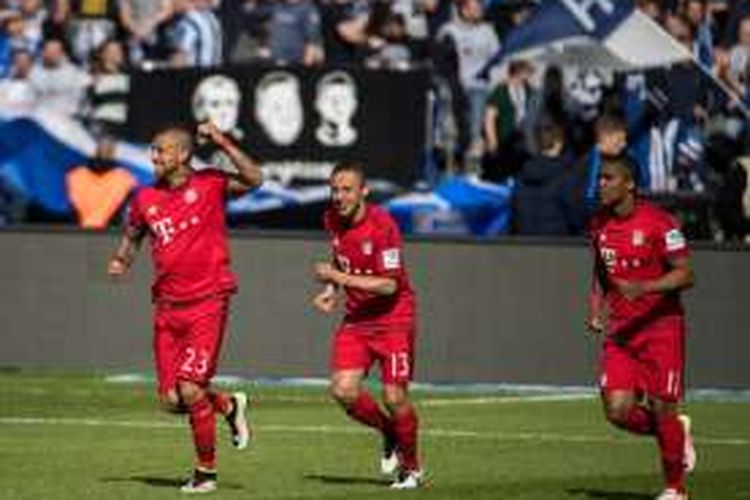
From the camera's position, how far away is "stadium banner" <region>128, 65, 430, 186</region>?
90.2ft

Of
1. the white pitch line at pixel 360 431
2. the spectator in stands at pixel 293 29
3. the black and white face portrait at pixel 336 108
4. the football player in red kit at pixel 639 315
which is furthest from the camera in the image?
the spectator in stands at pixel 293 29

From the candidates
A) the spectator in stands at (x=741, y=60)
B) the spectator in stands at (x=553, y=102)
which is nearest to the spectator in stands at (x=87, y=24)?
the spectator in stands at (x=553, y=102)

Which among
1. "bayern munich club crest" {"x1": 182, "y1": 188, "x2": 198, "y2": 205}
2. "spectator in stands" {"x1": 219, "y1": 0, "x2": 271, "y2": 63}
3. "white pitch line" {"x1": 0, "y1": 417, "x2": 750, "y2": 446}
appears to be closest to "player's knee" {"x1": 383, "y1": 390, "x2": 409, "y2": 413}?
"bayern munich club crest" {"x1": 182, "y1": 188, "x2": 198, "y2": 205}

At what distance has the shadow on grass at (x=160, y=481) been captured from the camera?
1594 centimetres

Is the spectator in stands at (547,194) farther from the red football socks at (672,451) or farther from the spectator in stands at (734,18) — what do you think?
the red football socks at (672,451)

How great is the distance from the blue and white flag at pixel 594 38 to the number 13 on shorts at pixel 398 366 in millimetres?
11232

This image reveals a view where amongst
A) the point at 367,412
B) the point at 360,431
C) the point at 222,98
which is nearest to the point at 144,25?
the point at 222,98

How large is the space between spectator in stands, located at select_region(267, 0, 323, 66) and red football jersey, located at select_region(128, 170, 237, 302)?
1355 centimetres

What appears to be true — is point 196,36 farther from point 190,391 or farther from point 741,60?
point 190,391

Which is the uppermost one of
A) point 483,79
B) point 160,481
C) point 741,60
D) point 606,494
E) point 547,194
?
point 741,60

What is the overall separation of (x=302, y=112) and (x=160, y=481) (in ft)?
40.0

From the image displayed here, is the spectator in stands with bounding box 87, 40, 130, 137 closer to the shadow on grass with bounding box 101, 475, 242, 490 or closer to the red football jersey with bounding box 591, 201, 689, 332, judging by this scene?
the shadow on grass with bounding box 101, 475, 242, 490

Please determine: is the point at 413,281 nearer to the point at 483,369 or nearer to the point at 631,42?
the point at 483,369

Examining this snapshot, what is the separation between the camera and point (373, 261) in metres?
16.2
